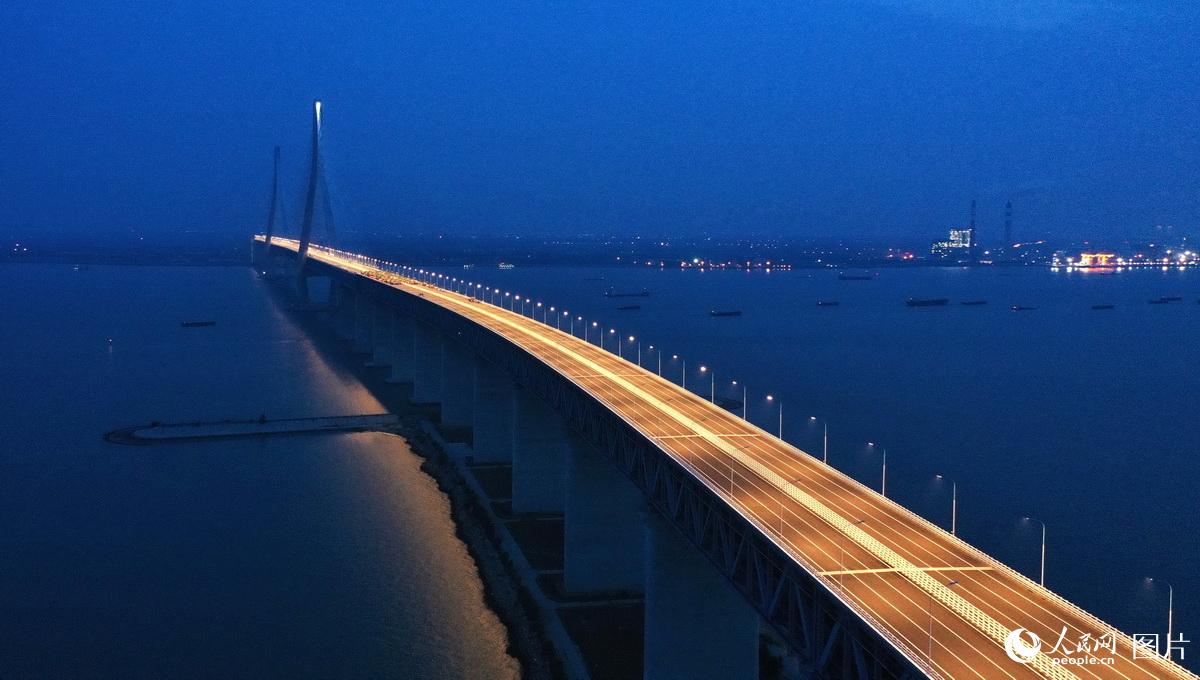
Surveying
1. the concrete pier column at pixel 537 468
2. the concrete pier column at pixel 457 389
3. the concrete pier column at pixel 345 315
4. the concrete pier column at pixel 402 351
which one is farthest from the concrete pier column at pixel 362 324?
the concrete pier column at pixel 537 468

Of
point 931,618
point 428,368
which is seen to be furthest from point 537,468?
point 428,368

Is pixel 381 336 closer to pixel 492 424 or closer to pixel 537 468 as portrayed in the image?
pixel 492 424

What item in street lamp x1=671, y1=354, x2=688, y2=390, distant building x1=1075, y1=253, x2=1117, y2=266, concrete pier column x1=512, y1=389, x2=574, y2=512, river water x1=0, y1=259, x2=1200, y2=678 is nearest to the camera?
river water x1=0, y1=259, x2=1200, y2=678

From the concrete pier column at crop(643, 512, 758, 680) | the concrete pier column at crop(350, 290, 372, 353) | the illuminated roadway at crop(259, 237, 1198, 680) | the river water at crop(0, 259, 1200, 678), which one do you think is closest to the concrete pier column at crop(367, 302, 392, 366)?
the river water at crop(0, 259, 1200, 678)

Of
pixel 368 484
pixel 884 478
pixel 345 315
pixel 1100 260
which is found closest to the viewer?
pixel 884 478

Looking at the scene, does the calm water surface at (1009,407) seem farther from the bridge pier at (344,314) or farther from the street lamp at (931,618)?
the bridge pier at (344,314)

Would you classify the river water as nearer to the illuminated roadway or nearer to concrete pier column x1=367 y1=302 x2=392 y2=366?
concrete pier column x1=367 y1=302 x2=392 y2=366
